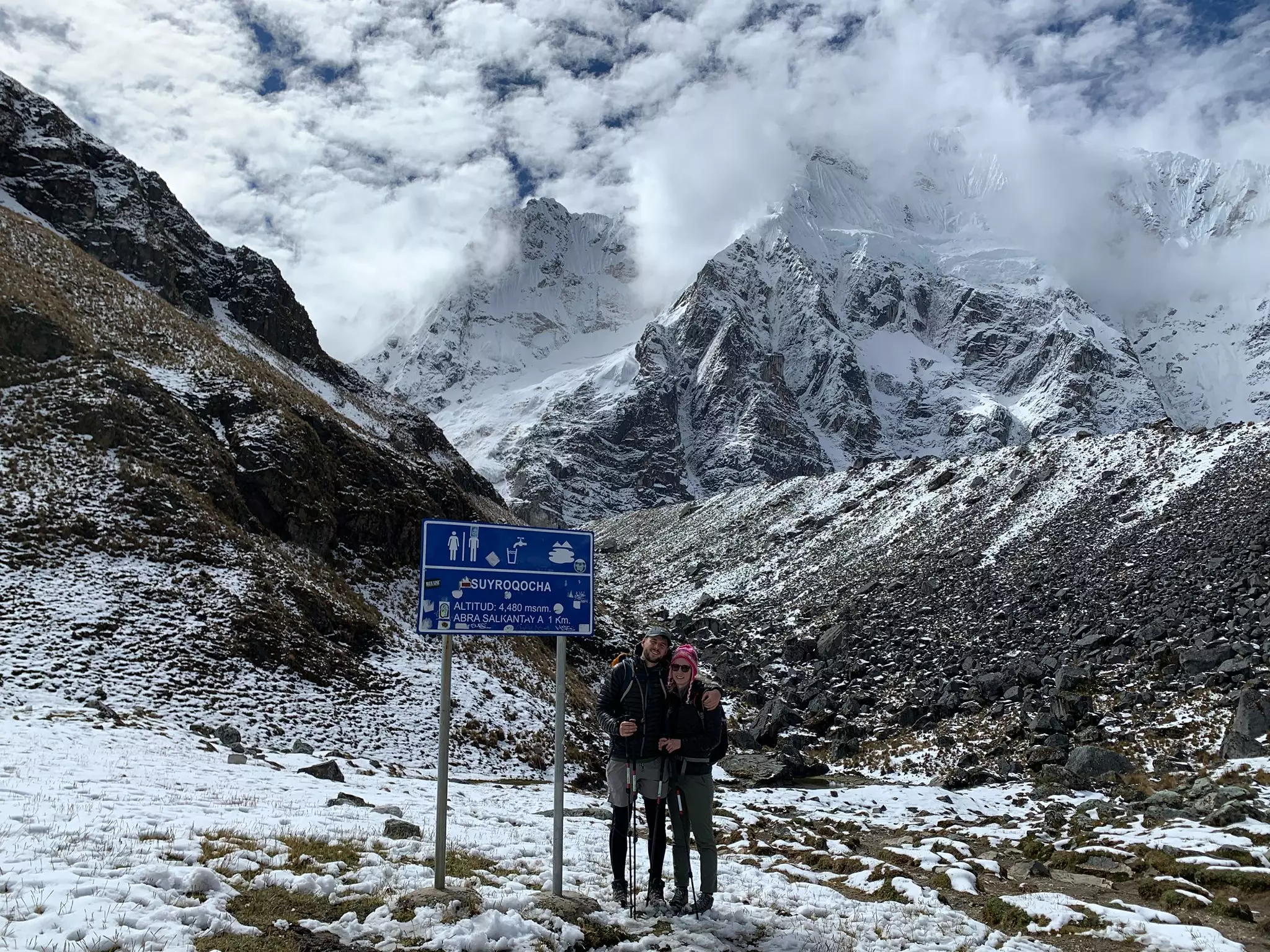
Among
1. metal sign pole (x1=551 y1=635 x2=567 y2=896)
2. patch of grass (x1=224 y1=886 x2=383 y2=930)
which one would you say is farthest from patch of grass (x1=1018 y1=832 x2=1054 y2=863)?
patch of grass (x1=224 y1=886 x2=383 y2=930)

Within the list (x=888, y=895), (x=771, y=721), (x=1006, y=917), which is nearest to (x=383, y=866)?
(x=888, y=895)

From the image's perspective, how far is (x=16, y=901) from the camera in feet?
17.8

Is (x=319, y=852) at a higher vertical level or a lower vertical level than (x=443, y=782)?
lower

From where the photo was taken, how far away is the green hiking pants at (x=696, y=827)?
7387 millimetres

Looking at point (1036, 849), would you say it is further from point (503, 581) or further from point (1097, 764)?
point (503, 581)

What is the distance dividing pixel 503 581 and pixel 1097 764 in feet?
60.2

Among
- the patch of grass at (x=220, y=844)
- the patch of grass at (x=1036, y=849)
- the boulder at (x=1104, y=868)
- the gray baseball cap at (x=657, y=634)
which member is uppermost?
the gray baseball cap at (x=657, y=634)

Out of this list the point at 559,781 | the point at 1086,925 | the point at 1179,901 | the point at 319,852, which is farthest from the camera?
the point at 1179,901

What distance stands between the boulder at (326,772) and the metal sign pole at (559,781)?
9.12 meters

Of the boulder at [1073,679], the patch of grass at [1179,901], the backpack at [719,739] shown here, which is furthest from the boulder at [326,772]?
the boulder at [1073,679]

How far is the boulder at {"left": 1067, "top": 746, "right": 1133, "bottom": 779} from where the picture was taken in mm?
18578

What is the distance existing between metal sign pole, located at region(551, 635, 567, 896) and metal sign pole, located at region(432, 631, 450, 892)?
1.06 meters

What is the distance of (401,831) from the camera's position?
9688 mm

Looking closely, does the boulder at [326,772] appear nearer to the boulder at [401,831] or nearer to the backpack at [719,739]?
the boulder at [401,831]
